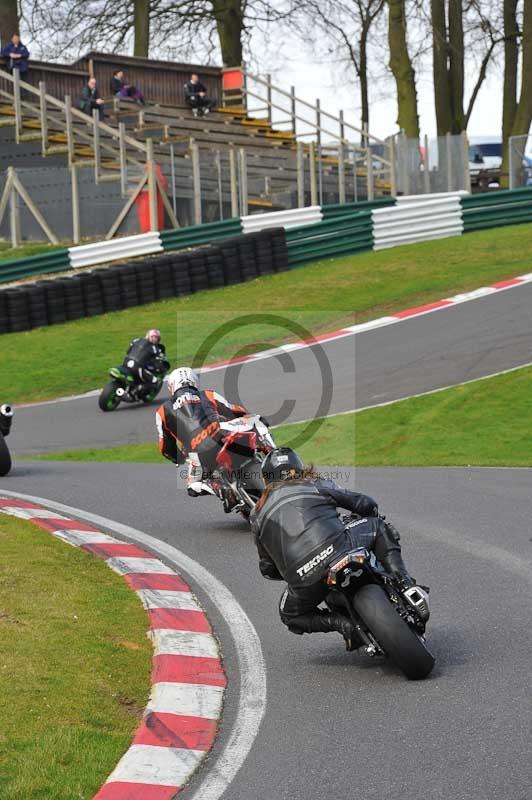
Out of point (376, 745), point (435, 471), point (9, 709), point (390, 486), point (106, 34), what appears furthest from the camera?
point (106, 34)

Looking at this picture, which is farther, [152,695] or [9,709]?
[152,695]

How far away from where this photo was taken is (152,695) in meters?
6.36

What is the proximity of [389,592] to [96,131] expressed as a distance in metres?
26.1

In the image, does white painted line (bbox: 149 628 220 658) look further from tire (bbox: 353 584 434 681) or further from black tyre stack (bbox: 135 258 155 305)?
black tyre stack (bbox: 135 258 155 305)

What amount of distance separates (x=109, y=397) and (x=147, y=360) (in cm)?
80

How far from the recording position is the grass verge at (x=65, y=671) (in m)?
5.24

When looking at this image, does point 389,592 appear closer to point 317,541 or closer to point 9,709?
point 317,541

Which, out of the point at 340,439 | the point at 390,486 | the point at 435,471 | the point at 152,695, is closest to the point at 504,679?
the point at 152,695

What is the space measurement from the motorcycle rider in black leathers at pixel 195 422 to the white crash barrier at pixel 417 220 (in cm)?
1868

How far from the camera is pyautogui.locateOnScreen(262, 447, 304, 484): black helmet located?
23.1 ft

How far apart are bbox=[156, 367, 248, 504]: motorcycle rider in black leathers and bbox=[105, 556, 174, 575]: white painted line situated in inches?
46.5

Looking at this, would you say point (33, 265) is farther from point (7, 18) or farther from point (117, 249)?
point (7, 18)

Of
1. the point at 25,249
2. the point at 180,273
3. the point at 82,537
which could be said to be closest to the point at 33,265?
the point at 180,273

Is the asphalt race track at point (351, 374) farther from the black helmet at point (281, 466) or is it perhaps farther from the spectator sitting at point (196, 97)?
the spectator sitting at point (196, 97)
